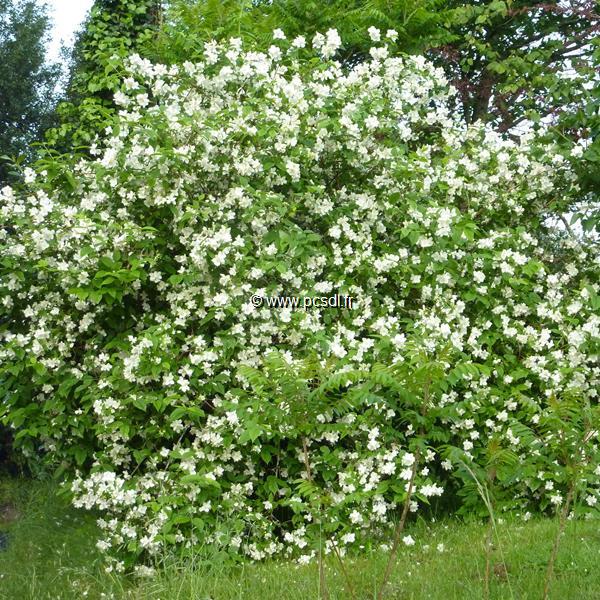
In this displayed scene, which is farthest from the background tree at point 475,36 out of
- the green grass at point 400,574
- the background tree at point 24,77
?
the background tree at point 24,77

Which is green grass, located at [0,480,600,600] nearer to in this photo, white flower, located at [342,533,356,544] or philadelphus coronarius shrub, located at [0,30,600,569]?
white flower, located at [342,533,356,544]

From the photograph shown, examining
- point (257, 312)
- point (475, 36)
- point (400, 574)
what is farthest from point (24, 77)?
point (400, 574)

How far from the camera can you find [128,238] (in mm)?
4727

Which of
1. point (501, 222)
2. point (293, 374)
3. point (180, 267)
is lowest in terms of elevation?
point (293, 374)

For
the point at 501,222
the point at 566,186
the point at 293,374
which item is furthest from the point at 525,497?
the point at 293,374

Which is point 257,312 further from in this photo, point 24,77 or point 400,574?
point 24,77

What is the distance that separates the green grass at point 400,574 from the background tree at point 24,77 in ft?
34.0

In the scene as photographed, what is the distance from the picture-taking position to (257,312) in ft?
15.8

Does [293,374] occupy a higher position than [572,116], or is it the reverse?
[572,116]

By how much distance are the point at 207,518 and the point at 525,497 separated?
7.36 ft

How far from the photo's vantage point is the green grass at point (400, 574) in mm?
3535

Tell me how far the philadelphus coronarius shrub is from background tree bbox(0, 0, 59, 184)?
963cm

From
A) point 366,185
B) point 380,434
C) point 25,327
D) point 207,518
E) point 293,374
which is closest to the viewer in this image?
point 293,374

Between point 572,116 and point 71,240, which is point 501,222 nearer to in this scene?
point 572,116
